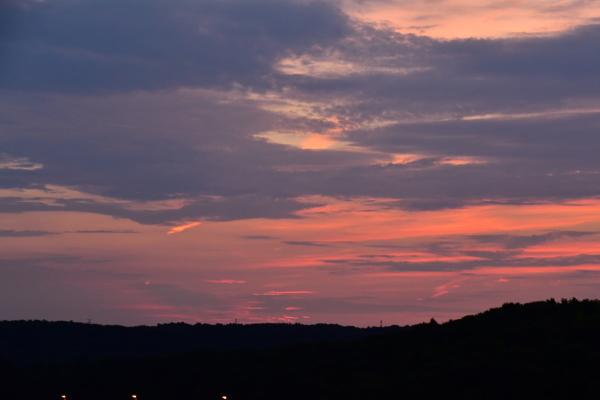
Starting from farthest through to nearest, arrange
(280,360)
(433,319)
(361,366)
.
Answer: (280,360) < (433,319) < (361,366)

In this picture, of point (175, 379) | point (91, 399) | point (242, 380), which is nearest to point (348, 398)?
point (242, 380)

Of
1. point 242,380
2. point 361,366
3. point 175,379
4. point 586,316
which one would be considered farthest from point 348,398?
point 175,379

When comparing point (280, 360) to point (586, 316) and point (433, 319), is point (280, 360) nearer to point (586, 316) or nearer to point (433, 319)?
point (433, 319)

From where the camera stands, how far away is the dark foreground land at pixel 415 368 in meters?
57.0

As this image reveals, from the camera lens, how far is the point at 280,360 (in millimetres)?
96562

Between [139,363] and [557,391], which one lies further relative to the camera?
[139,363]

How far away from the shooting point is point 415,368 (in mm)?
68125

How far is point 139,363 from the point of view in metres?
126

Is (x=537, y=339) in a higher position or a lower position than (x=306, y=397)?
higher

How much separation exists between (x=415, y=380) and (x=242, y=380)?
3776cm

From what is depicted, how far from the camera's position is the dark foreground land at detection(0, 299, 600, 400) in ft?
187

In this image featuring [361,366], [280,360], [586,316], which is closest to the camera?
[586,316]

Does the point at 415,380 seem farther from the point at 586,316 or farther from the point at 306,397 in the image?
the point at 586,316

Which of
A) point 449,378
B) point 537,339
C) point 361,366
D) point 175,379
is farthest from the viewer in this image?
point 175,379
